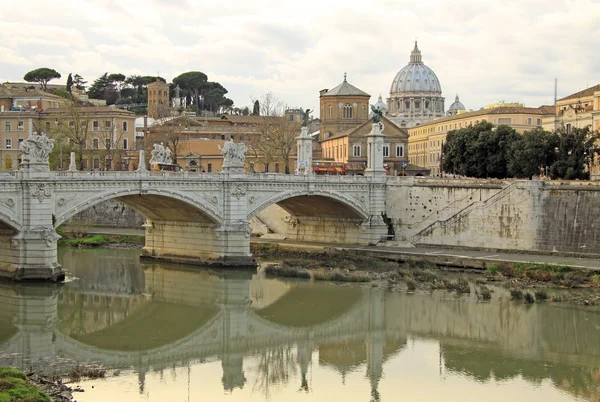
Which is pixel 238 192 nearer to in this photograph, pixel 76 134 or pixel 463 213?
pixel 463 213

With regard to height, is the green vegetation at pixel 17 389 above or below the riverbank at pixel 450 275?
below

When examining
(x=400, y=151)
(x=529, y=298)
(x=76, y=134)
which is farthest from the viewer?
(x=400, y=151)

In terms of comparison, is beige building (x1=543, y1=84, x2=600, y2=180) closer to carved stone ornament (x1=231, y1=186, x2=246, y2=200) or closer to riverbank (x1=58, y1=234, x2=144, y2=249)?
carved stone ornament (x1=231, y1=186, x2=246, y2=200)

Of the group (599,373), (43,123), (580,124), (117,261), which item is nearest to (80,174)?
(117,261)

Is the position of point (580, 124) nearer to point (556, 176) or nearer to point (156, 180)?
point (556, 176)

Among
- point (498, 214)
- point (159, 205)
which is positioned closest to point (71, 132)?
point (159, 205)

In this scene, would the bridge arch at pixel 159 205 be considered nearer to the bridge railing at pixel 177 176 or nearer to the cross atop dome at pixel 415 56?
the bridge railing at pixel 177 176

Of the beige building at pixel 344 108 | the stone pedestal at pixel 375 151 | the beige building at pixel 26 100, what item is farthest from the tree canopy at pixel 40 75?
the stone pedestal at pixel 375 151
